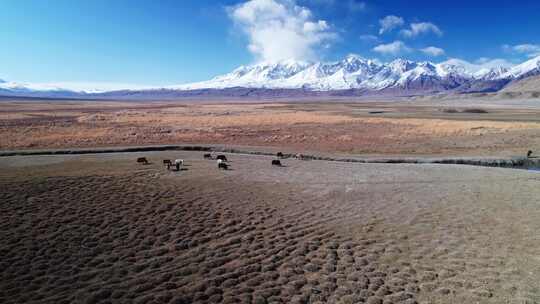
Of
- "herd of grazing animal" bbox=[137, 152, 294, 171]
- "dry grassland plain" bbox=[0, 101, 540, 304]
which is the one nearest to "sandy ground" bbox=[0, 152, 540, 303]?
Answer: "dry grassland plain" bbox=[0, 101, 540, 304]

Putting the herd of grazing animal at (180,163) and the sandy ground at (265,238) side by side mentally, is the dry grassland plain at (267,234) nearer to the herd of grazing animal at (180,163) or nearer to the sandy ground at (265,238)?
the sandy ground at (265,238)

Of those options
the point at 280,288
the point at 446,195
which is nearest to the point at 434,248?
the point at 280,288

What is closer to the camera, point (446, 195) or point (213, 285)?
point (213, 285)

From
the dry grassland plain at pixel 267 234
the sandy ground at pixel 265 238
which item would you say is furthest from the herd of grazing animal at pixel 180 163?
the sandy ground at pixel 265 238

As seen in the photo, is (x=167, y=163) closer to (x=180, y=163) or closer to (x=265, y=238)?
(x=180, y=163)

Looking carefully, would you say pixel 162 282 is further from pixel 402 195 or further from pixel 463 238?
pixel 402 195

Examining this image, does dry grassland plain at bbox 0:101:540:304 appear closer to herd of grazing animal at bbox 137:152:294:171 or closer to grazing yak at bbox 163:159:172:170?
grazing yak at bbox 163:159:172:170

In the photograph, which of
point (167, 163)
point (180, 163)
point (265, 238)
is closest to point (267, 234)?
point (265, 238)

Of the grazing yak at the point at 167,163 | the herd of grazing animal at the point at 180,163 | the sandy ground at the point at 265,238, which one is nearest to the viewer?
the sandy ground at the point at 265,238

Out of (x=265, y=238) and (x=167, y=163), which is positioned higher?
(x=167, y=163)
